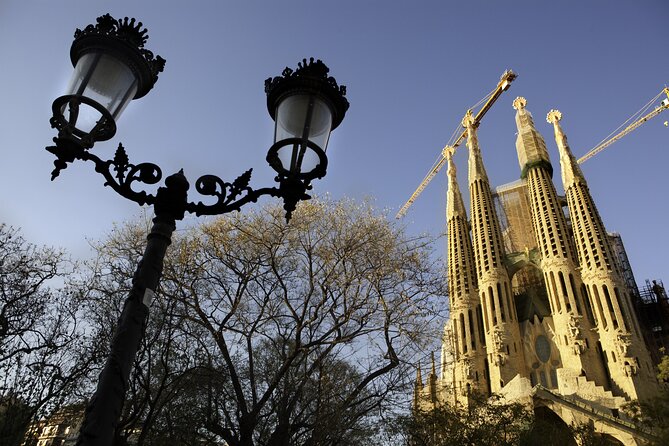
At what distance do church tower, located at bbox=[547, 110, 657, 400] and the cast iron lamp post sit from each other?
31.4m

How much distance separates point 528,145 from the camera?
45156mm

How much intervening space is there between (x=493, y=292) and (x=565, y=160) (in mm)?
13438

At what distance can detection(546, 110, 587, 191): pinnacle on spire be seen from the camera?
128 ft

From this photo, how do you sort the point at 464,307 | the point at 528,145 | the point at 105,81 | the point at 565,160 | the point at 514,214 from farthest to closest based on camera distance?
the point at 514,214 < the point at 528,145 < the point at 565,160 < the point at 464,307 < the point at 105,81

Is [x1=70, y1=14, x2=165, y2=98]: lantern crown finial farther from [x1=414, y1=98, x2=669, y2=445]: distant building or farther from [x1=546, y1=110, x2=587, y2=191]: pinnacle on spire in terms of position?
[x1=546, y1=110, x2=587, y2=191]: pinnacle on spire

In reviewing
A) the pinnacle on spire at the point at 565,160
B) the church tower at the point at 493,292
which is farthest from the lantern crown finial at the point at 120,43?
the pinnacle on spire at the point at 565,160

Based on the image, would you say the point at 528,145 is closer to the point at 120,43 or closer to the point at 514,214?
the point at 514,214

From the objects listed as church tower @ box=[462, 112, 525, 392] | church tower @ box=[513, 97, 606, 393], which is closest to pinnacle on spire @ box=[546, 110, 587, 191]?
church tower @ box=[513, 97, 606, 393]

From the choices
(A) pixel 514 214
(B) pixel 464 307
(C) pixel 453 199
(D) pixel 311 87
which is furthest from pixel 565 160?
(D) pixel 311 87

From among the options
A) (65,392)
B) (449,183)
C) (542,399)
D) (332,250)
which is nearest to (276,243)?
(332,250)

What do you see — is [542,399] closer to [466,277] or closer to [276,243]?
[466,277]

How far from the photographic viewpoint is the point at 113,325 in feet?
34.1

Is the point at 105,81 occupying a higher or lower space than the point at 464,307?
lower

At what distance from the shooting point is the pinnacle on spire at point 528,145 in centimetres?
4303
